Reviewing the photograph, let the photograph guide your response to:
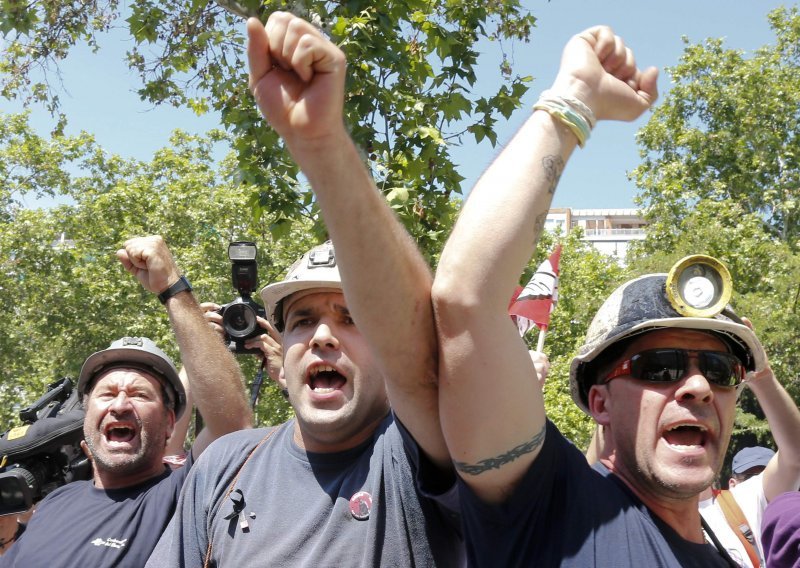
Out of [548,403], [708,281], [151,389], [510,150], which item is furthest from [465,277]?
[548,403]

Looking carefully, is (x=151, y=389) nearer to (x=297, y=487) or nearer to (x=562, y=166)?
(x=297, y=487)

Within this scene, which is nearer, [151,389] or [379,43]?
[151,389]

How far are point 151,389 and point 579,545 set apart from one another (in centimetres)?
247

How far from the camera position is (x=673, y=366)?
1985 mm

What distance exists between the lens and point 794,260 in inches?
680

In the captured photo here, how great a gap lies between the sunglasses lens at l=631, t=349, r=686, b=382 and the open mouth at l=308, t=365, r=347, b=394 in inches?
36.0

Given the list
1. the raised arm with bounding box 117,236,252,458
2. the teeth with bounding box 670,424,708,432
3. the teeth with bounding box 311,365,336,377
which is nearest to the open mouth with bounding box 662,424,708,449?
the teeth with bounding box 670,424,708,432

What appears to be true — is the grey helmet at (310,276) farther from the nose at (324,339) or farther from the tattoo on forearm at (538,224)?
the tattoo on forearm at (538,224)

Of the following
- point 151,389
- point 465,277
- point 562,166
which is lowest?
point 465,277

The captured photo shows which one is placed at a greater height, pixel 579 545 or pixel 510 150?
pixel 510 150

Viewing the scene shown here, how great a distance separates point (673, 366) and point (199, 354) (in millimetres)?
1906

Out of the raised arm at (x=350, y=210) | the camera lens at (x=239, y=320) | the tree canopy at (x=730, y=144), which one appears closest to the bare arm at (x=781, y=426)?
the raised arm at (x=350, y=210)

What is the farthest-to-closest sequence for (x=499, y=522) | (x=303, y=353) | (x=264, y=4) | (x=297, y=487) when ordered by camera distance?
1. (x=264, y=4)
2. (x=303, y=353)
3. (x=297, y=487)
4. (x=499, y=522)

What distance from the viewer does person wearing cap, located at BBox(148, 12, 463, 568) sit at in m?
1.46
